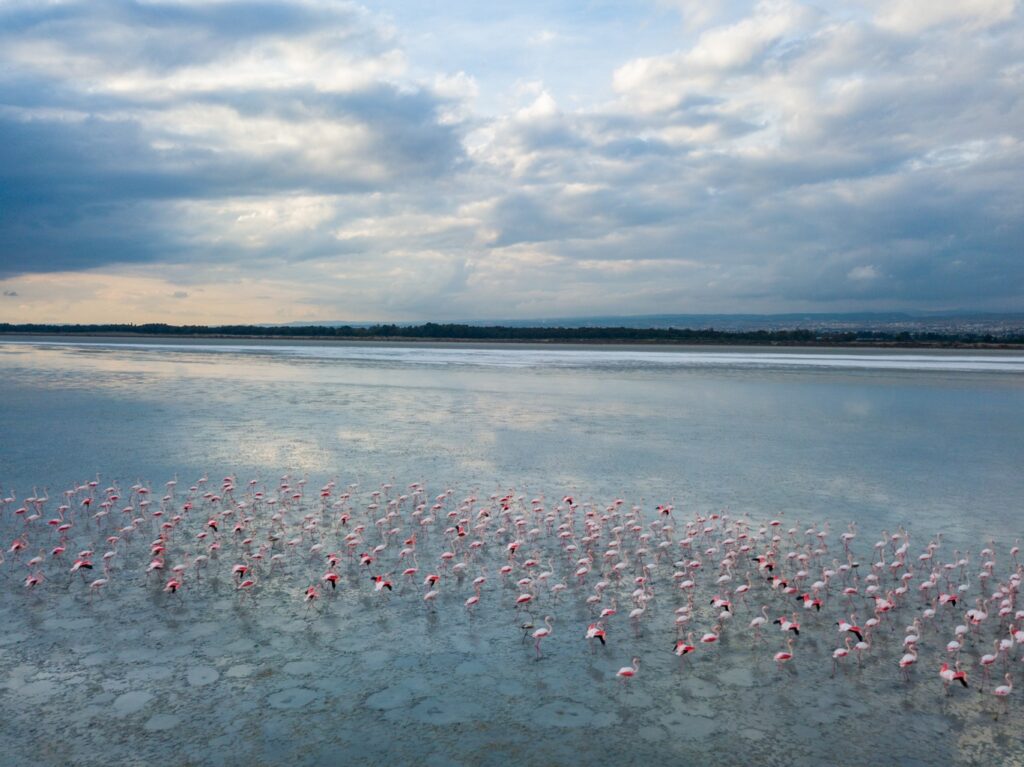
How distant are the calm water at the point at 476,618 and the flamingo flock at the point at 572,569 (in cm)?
20

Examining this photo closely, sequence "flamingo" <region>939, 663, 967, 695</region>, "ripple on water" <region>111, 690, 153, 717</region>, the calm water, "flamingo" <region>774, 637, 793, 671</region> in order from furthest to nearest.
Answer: "flamingo" <region>774, 637, 793, 671</region>
"flamingo" <region>939, 663, 967, 695</region>
"ripple on water" <region>111, 690, 153, 717</region>
the calm water

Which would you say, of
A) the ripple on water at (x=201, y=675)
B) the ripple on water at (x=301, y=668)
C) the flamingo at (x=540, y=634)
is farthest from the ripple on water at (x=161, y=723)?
the flamingo at (x=540, y=634)

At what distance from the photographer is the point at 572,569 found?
37.6 ft

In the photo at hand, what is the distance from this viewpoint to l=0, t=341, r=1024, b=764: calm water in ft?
23.1

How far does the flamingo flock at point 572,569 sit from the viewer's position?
905cm

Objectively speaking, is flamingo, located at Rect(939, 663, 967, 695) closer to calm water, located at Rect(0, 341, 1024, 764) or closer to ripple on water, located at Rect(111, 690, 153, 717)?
calm water, located at Rect(0, 341, 1024, 764)

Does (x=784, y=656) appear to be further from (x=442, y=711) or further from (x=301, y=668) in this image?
(x=301, y=668)

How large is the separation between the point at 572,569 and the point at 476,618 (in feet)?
7.38

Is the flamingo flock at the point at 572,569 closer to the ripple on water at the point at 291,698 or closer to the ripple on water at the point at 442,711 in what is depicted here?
the ripple on water at the point at 442,711

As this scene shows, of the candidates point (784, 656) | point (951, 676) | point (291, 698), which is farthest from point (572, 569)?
point (951, 676)

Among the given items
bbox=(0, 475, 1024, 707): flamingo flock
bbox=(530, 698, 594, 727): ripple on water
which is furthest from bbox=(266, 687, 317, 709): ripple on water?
bbox=(530, 698, 594, 727): ripple on water

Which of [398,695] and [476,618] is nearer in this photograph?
[398,695]

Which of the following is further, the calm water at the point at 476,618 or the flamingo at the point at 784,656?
the flamingo at the point at 784,656

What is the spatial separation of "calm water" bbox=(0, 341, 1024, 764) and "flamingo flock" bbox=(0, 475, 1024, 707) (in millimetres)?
204
